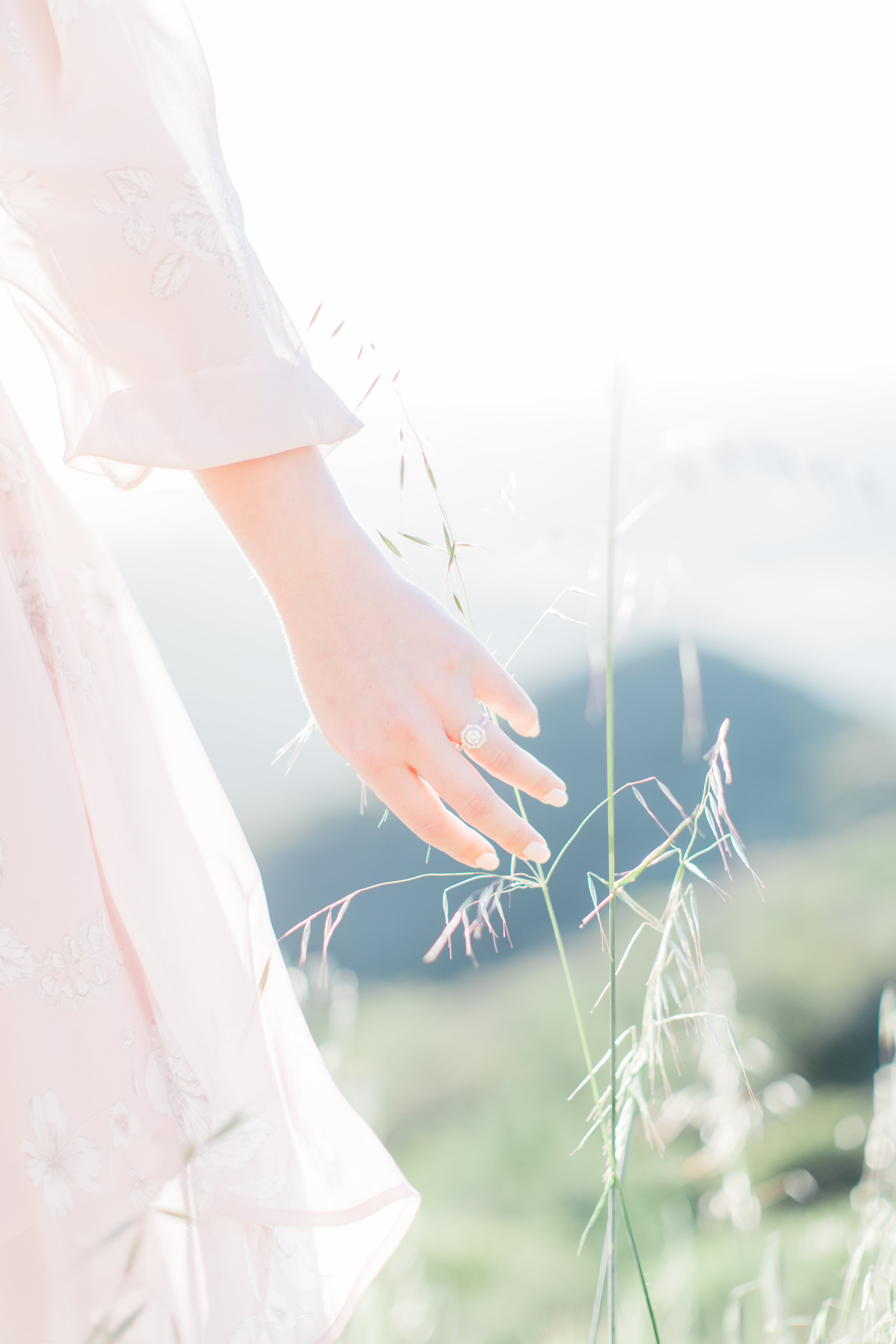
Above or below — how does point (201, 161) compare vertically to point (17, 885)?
above

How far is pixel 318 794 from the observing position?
2.07 m

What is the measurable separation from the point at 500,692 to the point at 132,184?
0.34 m

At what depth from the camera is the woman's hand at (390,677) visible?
17.7 inches

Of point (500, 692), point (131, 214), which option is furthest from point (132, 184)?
point (500, 692)

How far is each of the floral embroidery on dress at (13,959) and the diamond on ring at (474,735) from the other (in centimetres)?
25

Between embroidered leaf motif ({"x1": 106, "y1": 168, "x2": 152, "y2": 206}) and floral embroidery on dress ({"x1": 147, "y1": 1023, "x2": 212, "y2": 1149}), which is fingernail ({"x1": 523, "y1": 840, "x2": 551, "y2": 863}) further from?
embroidered leaf motif ({"x1": 106, "y1": 168, "x2": 152, "y2": 206})

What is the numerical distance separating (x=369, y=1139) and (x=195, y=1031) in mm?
138

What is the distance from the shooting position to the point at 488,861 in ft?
1.50

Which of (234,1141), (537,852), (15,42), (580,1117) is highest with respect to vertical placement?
(15,42)

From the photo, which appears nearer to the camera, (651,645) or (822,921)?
(822,921)

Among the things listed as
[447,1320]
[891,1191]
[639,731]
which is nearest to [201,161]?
[891,1191]

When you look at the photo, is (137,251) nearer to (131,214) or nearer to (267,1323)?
(131,214)

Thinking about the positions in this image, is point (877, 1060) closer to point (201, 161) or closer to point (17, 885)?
point (17, 885)

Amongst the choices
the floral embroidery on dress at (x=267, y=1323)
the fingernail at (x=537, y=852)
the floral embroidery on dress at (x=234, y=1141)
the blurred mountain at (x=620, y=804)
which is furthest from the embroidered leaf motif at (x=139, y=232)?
the blurred mountain at (x=620, y=804)
